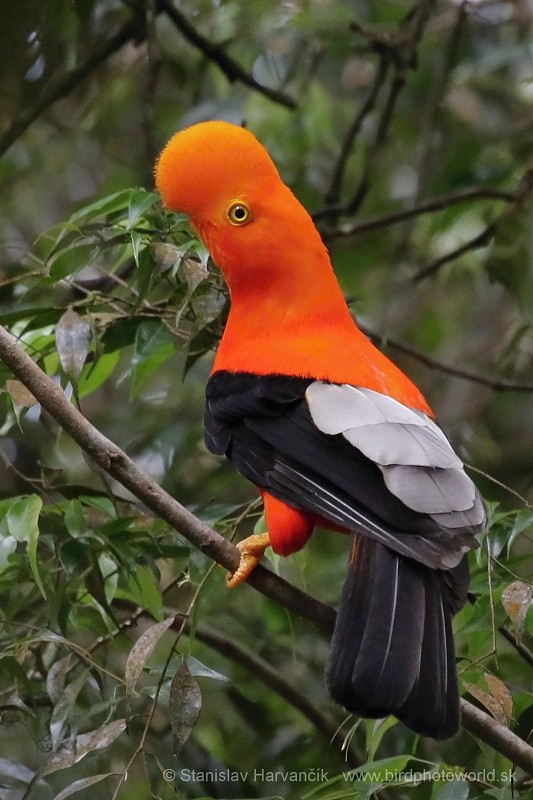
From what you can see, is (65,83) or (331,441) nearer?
(331,441)

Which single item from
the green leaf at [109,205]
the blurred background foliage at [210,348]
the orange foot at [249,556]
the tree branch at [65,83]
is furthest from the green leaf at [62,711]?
the tree branch at [65,83]

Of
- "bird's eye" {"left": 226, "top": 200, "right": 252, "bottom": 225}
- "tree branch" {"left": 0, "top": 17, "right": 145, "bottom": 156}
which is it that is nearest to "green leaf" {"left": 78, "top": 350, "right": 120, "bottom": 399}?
"bird's eye" {"left": 226, "top": 200, "right": 252, "bottom": 225}

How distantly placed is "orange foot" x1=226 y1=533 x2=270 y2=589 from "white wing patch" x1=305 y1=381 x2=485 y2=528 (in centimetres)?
35

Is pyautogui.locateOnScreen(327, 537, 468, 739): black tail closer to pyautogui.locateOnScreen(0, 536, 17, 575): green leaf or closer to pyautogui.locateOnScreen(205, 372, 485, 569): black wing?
pyautogui.locateOnScreen(205, 372, 485, 569): black wing

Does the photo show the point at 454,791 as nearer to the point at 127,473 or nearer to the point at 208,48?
the point at 127,473

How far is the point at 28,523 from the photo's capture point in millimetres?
2195

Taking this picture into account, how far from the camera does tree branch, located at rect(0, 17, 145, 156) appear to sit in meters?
3.67

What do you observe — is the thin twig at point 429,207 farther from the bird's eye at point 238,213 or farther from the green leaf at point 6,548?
the green leaf at point 6,548

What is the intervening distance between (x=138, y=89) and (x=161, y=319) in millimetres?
2836

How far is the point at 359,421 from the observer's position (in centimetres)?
235

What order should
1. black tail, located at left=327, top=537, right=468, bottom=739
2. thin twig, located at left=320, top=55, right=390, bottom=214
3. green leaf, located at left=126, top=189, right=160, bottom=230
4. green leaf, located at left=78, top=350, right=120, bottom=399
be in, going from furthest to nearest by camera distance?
thin twig, located at left=320, top=55, right=390, bottom=214
green leaf, located at left=78, top=350, right=120, bottom=399
green leaf, located at left=126, top=189, right=160, bottom=230
black tail, located at left=327, top=537, right=468, bottom=739

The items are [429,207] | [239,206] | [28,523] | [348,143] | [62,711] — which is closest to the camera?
[28,523]

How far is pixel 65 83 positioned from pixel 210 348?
4.93 ft

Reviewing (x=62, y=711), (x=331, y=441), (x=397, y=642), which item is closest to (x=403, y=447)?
(x=331, y=441)
